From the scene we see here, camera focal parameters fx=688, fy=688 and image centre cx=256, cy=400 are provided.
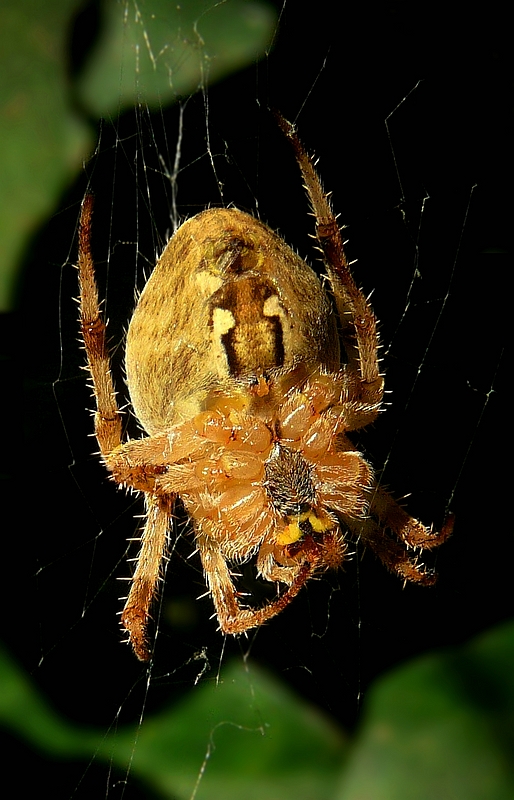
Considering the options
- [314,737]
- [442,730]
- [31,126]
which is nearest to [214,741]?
[314,737]

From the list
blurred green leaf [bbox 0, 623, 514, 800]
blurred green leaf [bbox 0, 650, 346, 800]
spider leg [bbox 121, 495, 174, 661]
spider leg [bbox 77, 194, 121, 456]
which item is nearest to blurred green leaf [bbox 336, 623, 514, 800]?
blurred green leaf [bbox 0, 623, 514, 800]

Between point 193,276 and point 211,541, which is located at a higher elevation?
point 193,276

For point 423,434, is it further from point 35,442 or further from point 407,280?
point 35,442

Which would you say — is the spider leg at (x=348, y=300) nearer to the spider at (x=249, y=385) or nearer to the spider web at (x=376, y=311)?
the spider at (x=249, y=385)

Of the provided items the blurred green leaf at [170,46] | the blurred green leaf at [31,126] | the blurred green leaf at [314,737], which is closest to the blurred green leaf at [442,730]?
the blurred green leaf at [314,737]

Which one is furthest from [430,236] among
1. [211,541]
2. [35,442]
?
[35,442]

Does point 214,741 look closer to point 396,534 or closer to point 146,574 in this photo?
point 146,574
